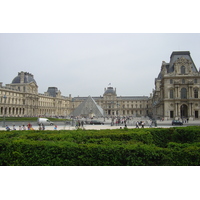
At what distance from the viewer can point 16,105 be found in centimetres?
6034

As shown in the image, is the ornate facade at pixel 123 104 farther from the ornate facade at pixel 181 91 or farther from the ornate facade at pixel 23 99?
the ornate facade at pixel 181 91

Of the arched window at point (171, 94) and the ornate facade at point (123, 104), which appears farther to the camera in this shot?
the ornate facade at point (123, 104)

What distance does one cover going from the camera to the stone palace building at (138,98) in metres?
38.8

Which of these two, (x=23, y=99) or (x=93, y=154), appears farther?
(x=23, y=99)

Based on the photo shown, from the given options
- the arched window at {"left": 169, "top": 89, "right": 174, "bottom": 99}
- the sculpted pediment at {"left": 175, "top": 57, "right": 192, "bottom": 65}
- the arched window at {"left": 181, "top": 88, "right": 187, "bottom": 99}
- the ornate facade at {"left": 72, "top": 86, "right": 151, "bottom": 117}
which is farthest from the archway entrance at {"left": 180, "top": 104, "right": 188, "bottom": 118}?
the ornate facade at {"left": 72, "top": 86, "right": 151, "bottom": 117}

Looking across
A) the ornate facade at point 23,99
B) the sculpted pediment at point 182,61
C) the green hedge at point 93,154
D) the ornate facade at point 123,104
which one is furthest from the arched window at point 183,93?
the ornate facade at point 123,104

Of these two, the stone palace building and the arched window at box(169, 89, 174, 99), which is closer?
the stone palace building

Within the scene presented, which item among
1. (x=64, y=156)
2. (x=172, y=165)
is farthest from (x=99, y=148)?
(x=172, y=165)

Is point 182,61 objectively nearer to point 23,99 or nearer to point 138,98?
point 23,99

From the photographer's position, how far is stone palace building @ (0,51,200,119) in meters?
38.8

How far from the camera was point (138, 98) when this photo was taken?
314ft

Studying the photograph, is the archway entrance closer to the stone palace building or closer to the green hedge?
the stone palace building

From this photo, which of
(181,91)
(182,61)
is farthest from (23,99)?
(182,61)

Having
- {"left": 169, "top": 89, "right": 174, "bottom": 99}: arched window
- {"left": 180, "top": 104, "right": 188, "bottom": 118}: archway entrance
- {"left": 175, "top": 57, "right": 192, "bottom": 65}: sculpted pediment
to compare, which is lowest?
{"left": 180, "top": 104, "right": 188, "bottom": 118}: archway entrance
